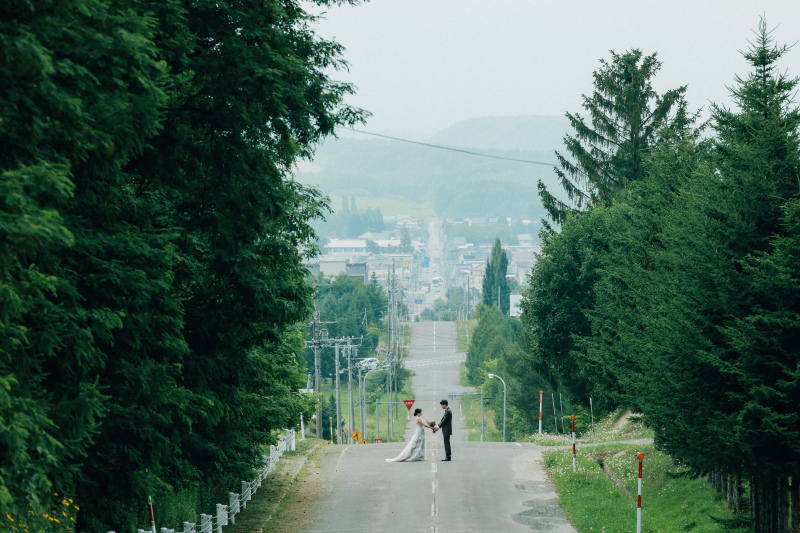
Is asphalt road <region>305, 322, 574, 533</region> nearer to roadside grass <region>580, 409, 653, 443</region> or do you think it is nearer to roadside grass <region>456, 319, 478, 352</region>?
roadside grass <region>580, 409, 653, 443</region>

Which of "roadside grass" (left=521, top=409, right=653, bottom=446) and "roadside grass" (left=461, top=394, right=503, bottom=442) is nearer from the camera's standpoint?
"roadside grass" (left=521, top=409, right=653, bottom=446)

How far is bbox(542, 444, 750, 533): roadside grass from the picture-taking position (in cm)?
1605

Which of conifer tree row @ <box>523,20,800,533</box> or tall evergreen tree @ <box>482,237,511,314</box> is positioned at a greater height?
tall evergreen tree @ <box>482,237,511,314</box>

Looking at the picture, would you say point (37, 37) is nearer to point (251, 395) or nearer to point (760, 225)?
point (251, 395)

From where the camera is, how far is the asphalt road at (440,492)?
16016 mm

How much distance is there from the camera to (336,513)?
1705 cm

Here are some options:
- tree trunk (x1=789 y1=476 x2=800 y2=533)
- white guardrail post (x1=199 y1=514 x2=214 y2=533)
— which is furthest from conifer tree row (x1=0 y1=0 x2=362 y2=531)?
tree trunk (x1=789 y1=476 x2=800 y2=533)

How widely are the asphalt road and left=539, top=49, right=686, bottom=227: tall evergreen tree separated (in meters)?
20.5

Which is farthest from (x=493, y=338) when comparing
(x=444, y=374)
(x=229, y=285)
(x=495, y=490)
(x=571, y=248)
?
(x=229, y=285)

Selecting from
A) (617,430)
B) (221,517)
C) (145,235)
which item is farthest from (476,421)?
(145,235)

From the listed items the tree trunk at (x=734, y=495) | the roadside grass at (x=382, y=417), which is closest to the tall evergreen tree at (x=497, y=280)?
the roadside grass at (x=382, y=417)

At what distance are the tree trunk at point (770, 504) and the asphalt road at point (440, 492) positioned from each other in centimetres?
330

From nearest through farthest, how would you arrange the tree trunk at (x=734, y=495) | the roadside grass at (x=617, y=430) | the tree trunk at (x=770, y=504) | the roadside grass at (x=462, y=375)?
the tree trunk at (x=770, y=504)
the tree trunk at (x=734, y=495)
the roadside grass at (x=617, y=430)
the roadside grass at (x=462, y=375)

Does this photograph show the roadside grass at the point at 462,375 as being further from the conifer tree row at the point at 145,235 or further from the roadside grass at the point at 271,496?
the conifer tree row at the point at 145,235
